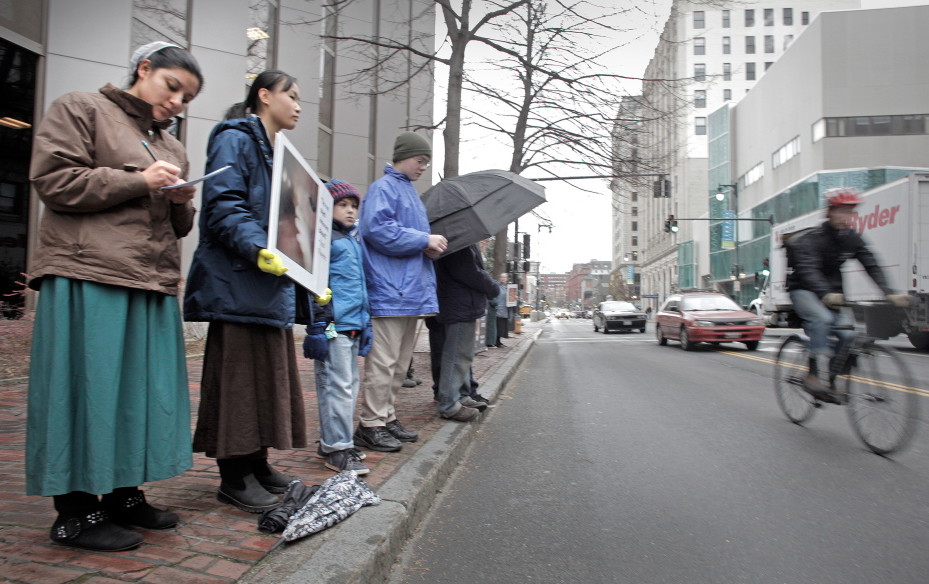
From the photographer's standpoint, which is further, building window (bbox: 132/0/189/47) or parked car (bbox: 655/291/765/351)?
parked car (bbox: 655/291/765/351)

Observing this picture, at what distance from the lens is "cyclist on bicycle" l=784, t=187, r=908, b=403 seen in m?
4.83

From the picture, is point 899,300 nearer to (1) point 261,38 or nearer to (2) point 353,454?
(2) point 353,454

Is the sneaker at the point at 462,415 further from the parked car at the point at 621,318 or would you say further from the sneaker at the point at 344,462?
the parked car at the point at 621,318

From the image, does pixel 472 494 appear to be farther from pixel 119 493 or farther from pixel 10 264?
pixel 10 264

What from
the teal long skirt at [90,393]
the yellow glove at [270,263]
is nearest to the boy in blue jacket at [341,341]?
the yellow glove at [270,263]

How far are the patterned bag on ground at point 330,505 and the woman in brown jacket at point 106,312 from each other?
531 mm

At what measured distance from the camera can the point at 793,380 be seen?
544cm

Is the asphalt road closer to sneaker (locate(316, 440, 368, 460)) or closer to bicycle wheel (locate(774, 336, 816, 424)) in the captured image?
bicycle wheel (locate(774, 336, 816, 424))

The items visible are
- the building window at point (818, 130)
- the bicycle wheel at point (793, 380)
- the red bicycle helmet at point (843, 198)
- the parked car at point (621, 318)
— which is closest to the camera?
the red bicycle helmet at point (843, 198)

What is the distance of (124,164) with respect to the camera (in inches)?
89.4

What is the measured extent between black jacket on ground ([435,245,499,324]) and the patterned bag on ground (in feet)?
7.15

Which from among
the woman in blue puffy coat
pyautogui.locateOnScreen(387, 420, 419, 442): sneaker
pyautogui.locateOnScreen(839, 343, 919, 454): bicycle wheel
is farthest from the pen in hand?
pyautogui.locateOnScreen(839, 343, 919, 454): bicycle wheel

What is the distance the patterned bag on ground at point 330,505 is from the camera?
2406mm

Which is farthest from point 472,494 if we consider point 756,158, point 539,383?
point 756,158
